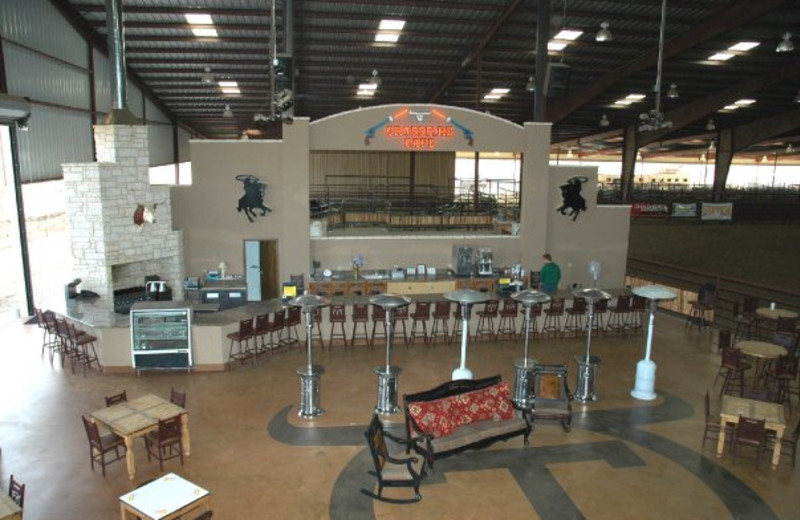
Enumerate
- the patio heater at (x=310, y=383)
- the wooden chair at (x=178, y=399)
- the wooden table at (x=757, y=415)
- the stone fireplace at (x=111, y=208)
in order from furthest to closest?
the stone fireplace at (x=111, y=208) → the patio heater at (x=310, y=383) → the wooden chair at (x=178, y=399) → the wooden table at (x=757, y=415)

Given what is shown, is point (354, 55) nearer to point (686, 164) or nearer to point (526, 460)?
point (526, 460)

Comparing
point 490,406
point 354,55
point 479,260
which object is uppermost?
point 354,55

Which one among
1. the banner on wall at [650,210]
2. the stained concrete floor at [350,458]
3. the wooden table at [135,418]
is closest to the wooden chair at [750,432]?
the stained concrete floor at [350,458]

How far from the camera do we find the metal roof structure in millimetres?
15242

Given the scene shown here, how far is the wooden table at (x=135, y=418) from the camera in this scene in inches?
278

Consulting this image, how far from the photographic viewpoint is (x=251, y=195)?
522 inches

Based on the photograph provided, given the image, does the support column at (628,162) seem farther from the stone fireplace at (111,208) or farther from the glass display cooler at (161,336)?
the glass display cooler at (161,336)

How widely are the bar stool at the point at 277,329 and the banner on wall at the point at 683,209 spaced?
19416mm

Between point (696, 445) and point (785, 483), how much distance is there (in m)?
1.13

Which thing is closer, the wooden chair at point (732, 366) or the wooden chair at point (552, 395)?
the wooden chair at point (552, 395)

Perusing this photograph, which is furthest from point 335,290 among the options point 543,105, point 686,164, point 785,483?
point 686,164

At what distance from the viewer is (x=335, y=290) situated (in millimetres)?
12977

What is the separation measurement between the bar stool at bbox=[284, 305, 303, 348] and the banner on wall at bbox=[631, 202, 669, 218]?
17654 mm

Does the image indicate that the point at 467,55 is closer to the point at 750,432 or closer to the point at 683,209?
the point at 683,209
